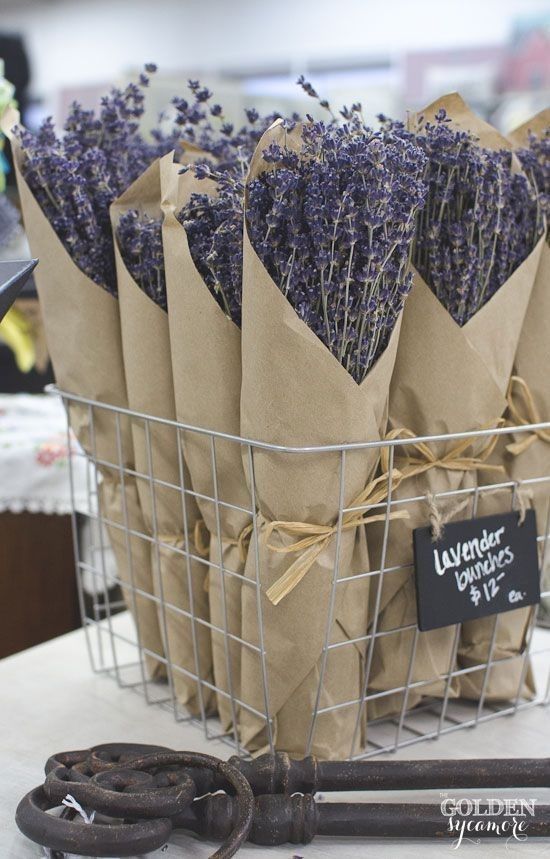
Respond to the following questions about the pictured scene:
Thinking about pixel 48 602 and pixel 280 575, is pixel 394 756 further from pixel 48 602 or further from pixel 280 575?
pixel 48 602

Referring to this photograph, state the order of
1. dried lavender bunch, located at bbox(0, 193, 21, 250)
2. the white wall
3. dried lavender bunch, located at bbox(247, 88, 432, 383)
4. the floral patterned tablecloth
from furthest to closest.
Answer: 1. the white wall
2. dried lavender bunch, located at bbox(0, 193, 21, 250)
3. the floral patterned tablecloth
4. dried lavender bunch, located at bbox(247, 88, 432, 383)

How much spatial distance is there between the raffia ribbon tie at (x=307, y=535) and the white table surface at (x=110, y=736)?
0.16 meters

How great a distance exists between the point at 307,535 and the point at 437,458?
4.9 inches

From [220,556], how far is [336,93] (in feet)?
12.7

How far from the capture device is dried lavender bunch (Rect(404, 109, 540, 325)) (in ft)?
2.02

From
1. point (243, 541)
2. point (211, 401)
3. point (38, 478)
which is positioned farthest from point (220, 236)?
point (38, 478)

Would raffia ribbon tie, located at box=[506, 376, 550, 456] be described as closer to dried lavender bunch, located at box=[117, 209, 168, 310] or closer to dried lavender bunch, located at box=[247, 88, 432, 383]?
dried lavender bunch, located at box=[247, 88, 432, 383]

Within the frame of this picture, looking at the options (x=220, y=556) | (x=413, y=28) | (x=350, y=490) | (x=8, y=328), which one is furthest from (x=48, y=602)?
(x=413, y=28)

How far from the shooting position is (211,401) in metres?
0.63

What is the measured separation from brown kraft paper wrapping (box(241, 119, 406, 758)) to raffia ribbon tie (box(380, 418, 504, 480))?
3cm

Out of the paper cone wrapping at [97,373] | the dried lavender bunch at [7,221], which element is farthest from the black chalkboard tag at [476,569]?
the dried lavender bunch at [7,221]

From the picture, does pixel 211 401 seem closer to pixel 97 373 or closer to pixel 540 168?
pixel 97 373

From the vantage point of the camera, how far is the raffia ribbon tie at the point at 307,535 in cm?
59

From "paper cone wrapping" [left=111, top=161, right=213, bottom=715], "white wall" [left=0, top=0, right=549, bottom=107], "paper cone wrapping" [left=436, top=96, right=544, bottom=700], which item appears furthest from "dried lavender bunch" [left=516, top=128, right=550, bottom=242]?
"white wall" [left=0, top=0, right=549, bottom=107]
